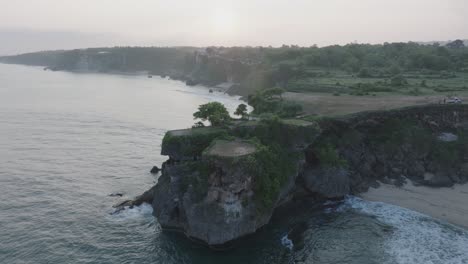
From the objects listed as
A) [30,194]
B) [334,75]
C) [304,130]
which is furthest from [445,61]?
[30,194]

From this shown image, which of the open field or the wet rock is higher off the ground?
the open field

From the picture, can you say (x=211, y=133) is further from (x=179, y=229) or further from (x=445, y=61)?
(x=445, y=61)

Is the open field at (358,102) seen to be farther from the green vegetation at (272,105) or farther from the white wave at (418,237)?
the white wave at (418,237)

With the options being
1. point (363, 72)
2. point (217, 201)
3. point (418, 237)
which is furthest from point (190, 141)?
point (363, 72)

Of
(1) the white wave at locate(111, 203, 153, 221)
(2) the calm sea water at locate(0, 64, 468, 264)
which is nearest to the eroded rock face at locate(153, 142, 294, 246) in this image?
(2) the calm sea water at locate(0, 64, 468, 264)

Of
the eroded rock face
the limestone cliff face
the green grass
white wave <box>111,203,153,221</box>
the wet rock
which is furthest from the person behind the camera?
the green grass

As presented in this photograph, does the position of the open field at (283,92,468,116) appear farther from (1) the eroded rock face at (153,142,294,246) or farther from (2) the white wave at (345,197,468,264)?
(1) the eroded rock face at (153,142,294,246)
